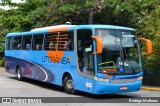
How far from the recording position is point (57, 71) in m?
16.3

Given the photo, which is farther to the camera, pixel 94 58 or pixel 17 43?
pixel 17 43

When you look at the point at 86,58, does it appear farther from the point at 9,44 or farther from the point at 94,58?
the point at 9,44

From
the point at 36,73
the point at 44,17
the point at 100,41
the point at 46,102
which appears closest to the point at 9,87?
the point at 36,73

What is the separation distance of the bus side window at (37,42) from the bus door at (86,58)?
12.9 ft

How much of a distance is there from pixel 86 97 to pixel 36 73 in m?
4.99

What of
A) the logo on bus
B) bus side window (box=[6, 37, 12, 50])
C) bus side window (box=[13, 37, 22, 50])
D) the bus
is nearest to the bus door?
the bus

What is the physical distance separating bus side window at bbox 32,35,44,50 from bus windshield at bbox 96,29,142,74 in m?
4.97

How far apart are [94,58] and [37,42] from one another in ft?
19.1

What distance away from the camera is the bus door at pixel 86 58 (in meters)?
13.7

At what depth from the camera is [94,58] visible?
13.5 metres

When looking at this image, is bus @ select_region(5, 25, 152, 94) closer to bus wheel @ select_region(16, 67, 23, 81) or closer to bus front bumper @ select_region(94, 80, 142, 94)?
bus front bumper @ select_region(94, 80, 142, 94)

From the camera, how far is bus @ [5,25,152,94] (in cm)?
1345

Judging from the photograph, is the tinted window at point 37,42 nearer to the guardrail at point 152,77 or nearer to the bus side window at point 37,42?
the bus side window at point 37,42

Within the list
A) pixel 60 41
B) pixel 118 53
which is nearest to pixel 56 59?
pixel 60 41
